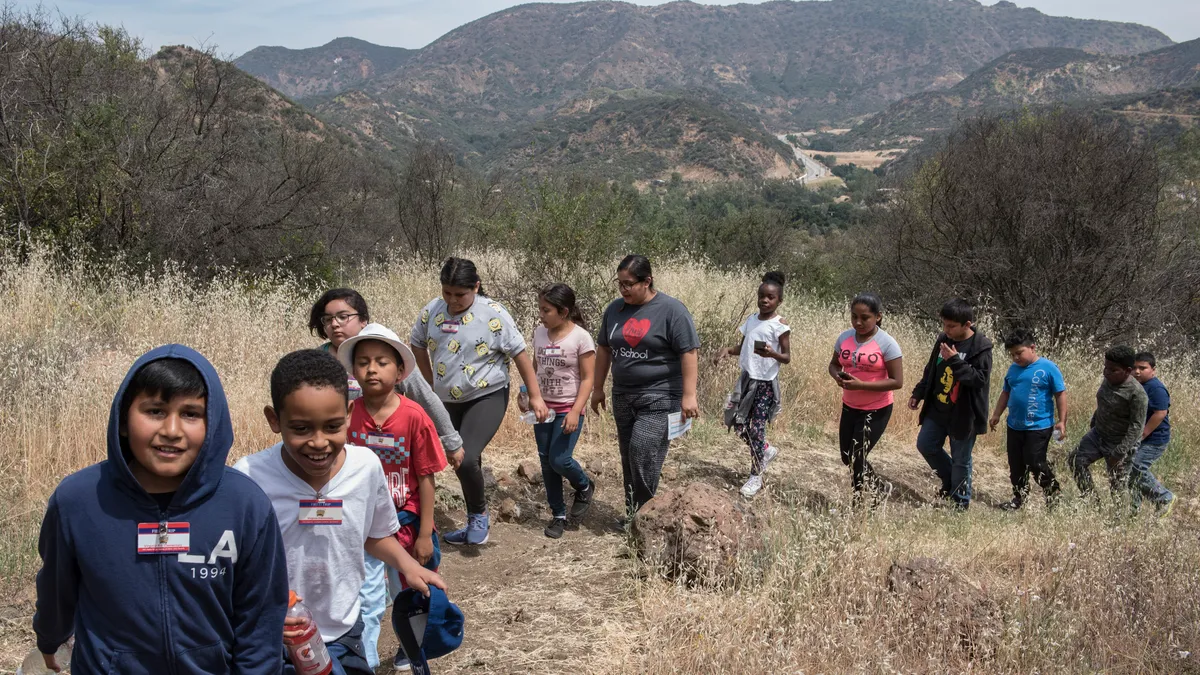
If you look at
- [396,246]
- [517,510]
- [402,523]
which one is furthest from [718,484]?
[396,246]

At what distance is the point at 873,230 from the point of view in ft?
60.0

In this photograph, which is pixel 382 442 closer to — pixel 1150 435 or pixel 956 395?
pixel 956 395

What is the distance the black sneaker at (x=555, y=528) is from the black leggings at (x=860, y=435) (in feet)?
6.51

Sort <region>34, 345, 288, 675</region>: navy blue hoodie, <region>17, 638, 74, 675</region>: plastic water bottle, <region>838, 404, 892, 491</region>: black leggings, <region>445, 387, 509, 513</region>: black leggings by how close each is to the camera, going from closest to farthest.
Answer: <region>34, 345, 288, 675</region>: navy blue hoodie, <region>17, 638, 74, 675</region>: plastic water bottle, <region>445, 387, 509, 513</region>: black leggings, <region>838, 404, 892, 491</region>: black leggings

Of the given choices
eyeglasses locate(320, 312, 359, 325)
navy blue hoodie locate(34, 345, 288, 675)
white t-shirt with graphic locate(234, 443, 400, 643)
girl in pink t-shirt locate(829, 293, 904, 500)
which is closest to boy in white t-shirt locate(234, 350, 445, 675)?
white t-shirt with graphic locate(234, 443, 400, 643)

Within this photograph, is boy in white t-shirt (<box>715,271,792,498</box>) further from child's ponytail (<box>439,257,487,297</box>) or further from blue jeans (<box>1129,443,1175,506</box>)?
blue jeans (<box>1129,443,1175,506</box>)

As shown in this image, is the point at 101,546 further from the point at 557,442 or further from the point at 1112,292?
the point at 1112,292

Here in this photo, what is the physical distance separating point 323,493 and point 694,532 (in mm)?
2381

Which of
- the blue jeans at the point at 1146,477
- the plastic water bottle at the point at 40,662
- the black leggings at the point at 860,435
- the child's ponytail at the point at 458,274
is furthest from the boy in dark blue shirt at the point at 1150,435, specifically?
the plastic water bottle at the point at 40,662

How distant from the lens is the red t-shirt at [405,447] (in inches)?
124

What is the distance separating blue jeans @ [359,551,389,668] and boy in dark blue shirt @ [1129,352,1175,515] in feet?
18.3

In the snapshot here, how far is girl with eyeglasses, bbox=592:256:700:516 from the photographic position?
475 centimetres

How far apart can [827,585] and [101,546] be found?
10.1 ft

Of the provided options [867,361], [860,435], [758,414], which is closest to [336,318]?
[758,414]
